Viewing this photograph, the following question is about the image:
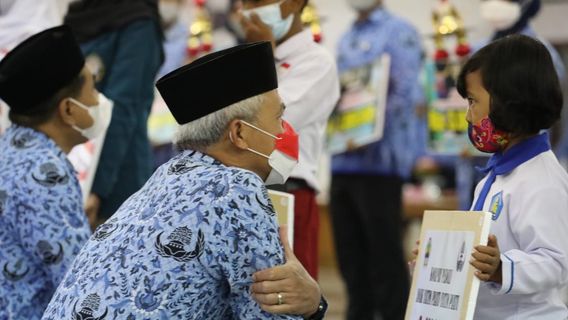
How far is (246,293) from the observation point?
207cm

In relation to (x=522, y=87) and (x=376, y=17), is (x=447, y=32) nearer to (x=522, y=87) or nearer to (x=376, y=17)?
(x=376, y=17)

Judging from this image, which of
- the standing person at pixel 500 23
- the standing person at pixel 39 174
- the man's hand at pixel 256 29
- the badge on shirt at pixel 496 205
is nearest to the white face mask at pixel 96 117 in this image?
the standing person at pixel 39 174

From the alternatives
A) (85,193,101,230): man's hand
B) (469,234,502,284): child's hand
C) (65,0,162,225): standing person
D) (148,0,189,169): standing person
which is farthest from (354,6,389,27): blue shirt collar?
(469,234,502,284): child's hand

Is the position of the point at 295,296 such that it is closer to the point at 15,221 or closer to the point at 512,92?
the point at 512,92

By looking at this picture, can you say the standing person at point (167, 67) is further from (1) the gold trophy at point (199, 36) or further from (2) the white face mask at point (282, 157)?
(2) the white face mask at point (282, 157)

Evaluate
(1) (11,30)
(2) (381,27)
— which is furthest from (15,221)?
(2) (381,27)

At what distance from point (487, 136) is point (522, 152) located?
92 mm

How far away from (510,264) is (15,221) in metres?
1.39

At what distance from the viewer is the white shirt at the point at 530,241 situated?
2.38 metres

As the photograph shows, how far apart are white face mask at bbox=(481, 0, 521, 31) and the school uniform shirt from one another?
2.30 meters

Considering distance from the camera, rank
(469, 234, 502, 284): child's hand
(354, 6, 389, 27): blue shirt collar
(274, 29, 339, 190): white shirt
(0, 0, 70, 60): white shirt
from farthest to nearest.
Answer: (354, 6, 389, 27): blue shirt collar
(0, 0, 70, 60): white shirt
(274, 29, 339, 190): white shirt
(469, 234, 502, 284): child's hand

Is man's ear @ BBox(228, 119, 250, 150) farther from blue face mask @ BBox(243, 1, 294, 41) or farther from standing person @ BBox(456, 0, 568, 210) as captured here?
standing person @ BBox(456, 0, 568, 210)

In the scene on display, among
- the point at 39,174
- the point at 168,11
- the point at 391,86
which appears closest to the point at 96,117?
the point at 39,174

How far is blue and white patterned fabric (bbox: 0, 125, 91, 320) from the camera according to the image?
115 inches
